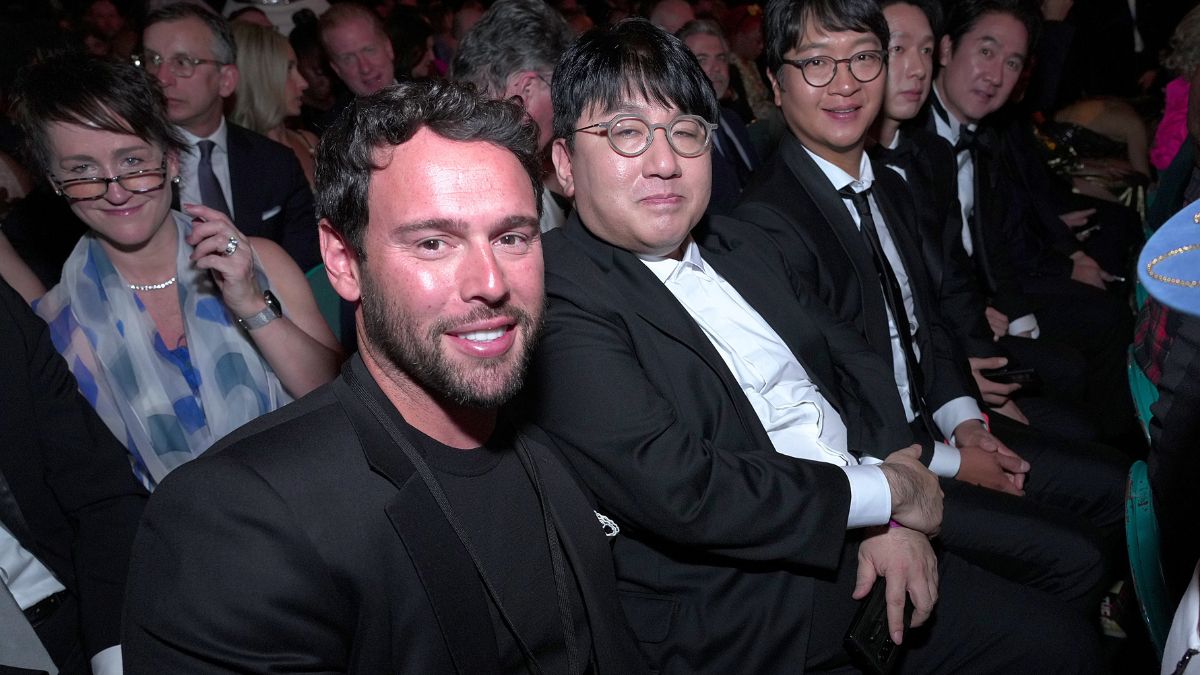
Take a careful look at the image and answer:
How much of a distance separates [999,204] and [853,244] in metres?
1.61

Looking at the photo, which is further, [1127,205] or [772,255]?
[1127,205]

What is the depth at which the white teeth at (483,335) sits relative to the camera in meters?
1.24

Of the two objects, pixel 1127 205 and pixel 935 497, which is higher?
pixel 935 497

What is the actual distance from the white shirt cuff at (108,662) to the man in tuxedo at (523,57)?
1.46 m

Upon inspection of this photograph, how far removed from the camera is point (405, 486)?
3.92ft

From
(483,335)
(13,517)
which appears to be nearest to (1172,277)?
(483,335)

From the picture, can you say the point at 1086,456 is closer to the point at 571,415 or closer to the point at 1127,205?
the point at 571,415

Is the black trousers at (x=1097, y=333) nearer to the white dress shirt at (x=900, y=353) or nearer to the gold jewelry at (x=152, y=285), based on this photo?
the white dress shirt at (x=900, y=353)

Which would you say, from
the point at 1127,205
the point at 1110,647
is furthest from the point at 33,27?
the point at 1127,205

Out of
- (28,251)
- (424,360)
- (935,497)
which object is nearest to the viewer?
(424,360)

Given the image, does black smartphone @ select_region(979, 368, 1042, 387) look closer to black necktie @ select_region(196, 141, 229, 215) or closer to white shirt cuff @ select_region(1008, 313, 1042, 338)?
white shirt cuff @ select_region(1008, 313, 1042, 338)

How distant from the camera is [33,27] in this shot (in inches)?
127

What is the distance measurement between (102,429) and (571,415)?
0.99 meters

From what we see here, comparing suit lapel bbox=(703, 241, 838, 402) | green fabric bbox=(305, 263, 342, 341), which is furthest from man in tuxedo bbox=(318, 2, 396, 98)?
suit lapel bbox=(703, 241, 838, 402)
